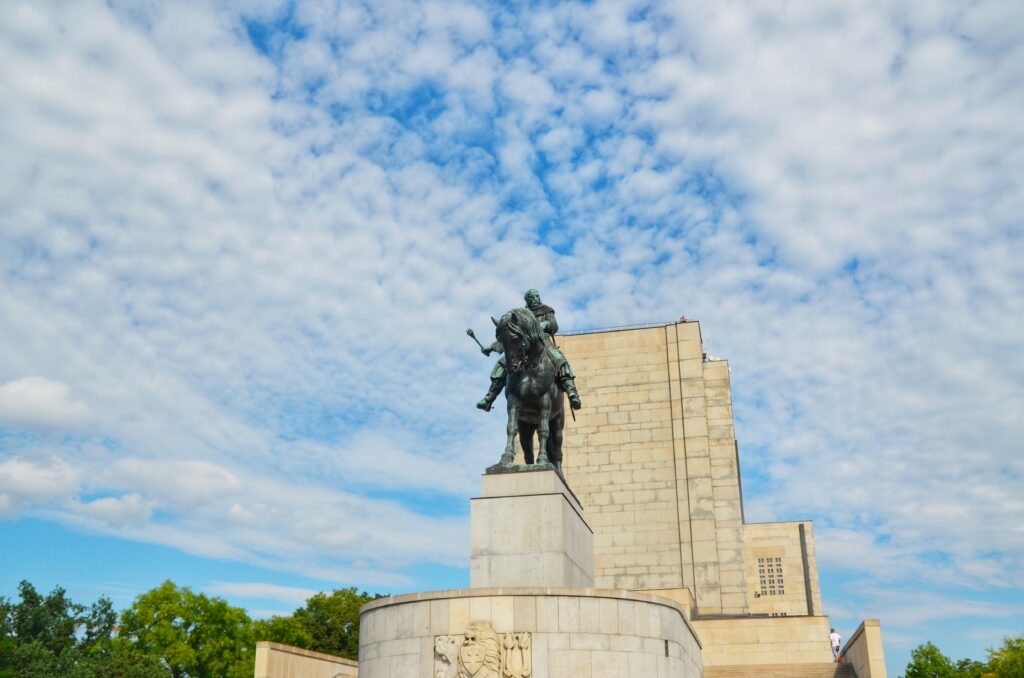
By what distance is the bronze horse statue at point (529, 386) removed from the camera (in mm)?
16125

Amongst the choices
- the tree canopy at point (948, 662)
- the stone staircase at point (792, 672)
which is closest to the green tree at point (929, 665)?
the tree canopy at point (948, 662)

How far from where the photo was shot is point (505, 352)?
54.5 feet

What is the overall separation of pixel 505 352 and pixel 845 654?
16.3 m

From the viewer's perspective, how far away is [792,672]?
24594 millimetres

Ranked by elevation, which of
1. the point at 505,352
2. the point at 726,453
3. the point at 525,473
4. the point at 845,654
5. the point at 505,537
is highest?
the point at 726,453

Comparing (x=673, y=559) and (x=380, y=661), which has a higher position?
(x=673, y=559)

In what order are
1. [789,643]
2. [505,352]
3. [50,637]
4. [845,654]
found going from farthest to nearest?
[50,637] < [789,643] < [845,654] < [505,352]

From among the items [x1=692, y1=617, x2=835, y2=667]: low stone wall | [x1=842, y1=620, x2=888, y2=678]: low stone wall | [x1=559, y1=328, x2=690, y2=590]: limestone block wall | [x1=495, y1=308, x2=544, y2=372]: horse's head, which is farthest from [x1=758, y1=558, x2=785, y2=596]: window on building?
[x1=495, y1=308, x2=544, y2=372]: horse's head

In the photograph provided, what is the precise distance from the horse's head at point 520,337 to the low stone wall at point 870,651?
11260mm

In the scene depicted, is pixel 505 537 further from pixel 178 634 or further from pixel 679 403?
pixel 178 634

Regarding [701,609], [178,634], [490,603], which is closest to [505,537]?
[490,603]

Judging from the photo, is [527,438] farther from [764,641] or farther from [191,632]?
[191,632]

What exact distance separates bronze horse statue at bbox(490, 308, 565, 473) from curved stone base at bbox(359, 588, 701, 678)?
366cm

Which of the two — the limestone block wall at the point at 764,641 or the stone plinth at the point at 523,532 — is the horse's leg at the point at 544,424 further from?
the limestone block wall at the point at 764,641
